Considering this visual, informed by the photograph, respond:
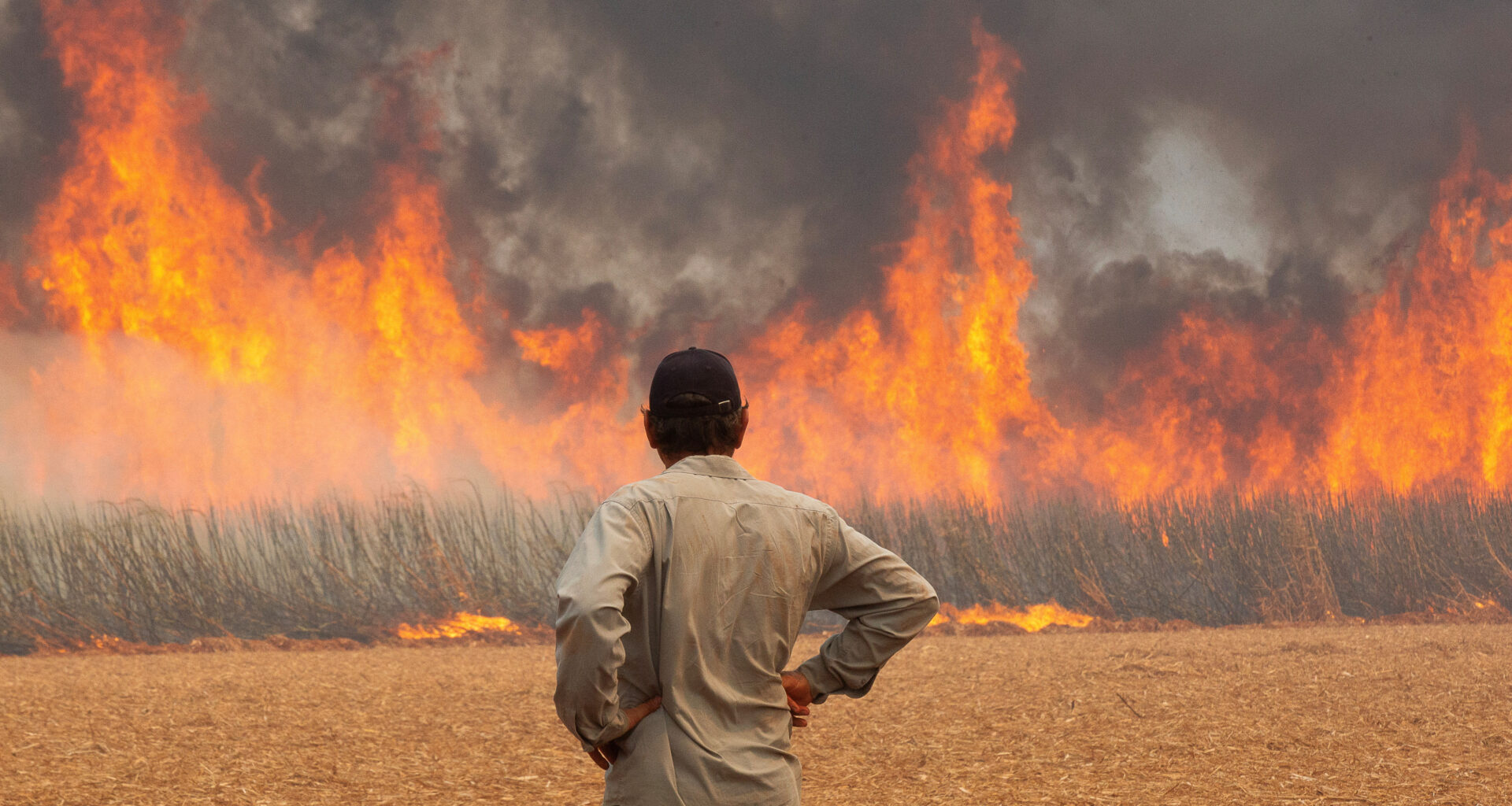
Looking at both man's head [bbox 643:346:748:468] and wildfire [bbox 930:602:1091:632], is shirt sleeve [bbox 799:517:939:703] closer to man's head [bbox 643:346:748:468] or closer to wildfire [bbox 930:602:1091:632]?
man's head [bbox 643:346:748:468]

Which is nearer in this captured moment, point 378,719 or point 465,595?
point 378,719

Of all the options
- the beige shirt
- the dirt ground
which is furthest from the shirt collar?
the dirt ground

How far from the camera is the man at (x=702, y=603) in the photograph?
6.01 feet

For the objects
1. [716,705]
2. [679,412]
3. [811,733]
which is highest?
[679,412]

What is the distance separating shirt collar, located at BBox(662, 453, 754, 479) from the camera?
6.25ft

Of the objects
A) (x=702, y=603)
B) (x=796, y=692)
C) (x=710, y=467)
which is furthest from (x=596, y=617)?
(x=796, y=692)

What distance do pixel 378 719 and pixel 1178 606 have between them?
31.8ft

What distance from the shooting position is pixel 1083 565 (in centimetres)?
1352

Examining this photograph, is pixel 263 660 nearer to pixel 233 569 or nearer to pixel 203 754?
pixel 233 569

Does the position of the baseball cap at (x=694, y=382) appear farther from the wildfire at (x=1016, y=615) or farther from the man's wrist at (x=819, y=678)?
the wildfire at (x=1016, y=615)

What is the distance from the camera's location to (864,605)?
2.04 metres

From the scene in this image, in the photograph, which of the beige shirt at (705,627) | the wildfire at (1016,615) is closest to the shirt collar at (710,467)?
the beige shirt at (705,627)

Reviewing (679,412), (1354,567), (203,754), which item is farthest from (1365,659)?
(679,412)

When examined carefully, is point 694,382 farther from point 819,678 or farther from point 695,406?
point 819,678
